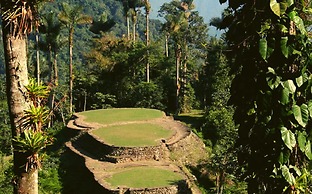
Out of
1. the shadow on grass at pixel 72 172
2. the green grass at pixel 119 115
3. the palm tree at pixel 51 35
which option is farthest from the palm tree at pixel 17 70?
the palm tree at pixel 51 35

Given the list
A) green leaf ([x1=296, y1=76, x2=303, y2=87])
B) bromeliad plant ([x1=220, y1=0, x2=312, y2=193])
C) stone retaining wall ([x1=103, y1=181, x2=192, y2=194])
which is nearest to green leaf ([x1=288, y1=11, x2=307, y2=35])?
bromeliad plant ([x1=220, y1=0, x2=312, y2=193])

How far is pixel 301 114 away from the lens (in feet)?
7.91

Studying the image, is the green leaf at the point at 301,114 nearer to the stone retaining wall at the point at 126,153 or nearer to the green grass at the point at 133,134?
the stone retaining wall at the point at 126,153

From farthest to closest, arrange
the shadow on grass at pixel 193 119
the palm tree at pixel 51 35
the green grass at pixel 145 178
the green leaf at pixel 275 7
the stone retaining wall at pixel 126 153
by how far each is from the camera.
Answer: the palm tree at pixel 51 35 < the shadow on grass at pixel 193 119 < the stone retaining wall at pixel 126 153 < the green grass at pixel 145 178 < the green leaf at pixel 275 7

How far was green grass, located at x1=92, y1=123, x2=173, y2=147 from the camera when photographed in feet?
47.5

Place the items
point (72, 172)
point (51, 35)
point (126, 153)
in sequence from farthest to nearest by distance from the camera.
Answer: point (51, 35)
point (72, 172)
point (126, 153)

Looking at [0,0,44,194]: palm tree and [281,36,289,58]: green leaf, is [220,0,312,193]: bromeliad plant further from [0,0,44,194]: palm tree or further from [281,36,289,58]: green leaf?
[0,0,44,194]: palm tree

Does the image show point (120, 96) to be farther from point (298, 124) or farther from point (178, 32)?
point (298, 124)

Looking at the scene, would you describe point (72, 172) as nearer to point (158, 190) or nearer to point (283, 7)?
point (158, 190)

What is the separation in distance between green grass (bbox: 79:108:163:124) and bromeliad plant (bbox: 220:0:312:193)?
1492 centimetres

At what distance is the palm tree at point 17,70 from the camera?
101 inches

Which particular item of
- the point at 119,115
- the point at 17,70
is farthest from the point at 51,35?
the point at 17,70

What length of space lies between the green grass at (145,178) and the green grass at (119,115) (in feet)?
15.2

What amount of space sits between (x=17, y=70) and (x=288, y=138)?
1681 millimetres
